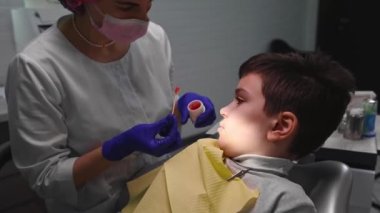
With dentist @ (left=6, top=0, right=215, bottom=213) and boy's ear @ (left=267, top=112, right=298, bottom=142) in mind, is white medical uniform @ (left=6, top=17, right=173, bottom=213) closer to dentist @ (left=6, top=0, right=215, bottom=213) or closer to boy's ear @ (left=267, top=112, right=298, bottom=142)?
dentist @ (left=6, top=0, right=215, bottom=213)

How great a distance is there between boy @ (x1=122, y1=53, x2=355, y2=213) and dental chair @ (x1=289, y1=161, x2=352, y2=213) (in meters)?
0.08

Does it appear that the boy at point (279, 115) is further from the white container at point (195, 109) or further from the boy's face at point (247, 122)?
the white container at point (195, 109)

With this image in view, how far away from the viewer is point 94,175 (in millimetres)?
1009

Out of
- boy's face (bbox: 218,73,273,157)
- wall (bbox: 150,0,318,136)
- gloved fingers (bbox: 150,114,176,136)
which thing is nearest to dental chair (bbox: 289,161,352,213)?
boy's face (bbox: 218,73,273,157)

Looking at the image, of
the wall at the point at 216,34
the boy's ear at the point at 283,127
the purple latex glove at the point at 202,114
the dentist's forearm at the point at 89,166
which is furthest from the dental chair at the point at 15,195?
the boy's ear at the point at 283,127

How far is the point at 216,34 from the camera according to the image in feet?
10.4

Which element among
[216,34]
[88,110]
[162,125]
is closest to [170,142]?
[162,125]

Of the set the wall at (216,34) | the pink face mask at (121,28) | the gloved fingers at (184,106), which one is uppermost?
the pink face mask at (121,28)

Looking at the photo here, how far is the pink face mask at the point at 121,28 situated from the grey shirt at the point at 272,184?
0.48 metres

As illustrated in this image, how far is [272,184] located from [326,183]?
19 cm

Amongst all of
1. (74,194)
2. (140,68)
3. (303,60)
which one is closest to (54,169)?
(74,194)

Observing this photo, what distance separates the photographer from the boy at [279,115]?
0.94m

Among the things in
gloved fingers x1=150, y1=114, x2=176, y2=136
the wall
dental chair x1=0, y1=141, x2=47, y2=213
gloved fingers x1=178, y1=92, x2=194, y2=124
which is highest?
gloved fingers x1=150, y1=114, x2=176, y2=136

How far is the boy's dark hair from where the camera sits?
943 mm
